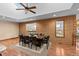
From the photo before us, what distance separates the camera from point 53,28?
2299 mm

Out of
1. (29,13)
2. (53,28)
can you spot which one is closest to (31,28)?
(29,13)

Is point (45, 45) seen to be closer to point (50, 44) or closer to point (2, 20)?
point (50, 44)

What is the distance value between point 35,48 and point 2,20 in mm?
875

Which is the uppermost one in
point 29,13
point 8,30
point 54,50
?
point 29,13

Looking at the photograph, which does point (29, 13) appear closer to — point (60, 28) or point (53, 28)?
point (53, 28)

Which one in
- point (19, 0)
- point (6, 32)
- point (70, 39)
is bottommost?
point (70, 39)

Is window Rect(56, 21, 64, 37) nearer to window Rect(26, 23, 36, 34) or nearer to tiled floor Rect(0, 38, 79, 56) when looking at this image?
tiled floor Rect(0, 38, 79, 56)

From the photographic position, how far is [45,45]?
2.29 metres

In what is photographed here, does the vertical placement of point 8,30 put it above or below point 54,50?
above

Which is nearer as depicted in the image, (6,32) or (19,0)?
(19,0)

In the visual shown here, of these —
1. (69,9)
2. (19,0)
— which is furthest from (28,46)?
(69,9)

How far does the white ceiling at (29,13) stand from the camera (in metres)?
2.15

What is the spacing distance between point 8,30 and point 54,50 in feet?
3.41

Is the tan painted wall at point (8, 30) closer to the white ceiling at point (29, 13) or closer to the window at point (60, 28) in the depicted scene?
the white ceiling at point (29, 13)
